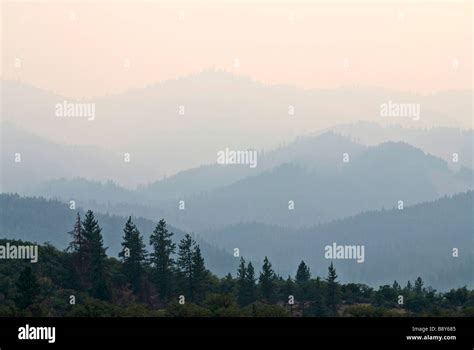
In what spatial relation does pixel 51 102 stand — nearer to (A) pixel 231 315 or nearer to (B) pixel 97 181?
(B) pixel 97 181

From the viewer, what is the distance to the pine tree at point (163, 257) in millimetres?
46500

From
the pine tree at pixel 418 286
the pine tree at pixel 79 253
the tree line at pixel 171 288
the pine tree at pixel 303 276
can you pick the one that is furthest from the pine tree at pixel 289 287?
the pine tree at pixel 79 253

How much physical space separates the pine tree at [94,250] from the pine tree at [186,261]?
144 inches

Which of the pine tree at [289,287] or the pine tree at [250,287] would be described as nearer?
the pine tree at [289,287]

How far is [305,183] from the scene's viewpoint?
48781 millimetres

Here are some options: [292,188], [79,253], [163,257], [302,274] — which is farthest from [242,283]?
[79,253]

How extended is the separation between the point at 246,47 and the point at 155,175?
7722mm

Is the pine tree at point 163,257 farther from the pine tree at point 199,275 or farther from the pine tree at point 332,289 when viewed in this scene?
the pine tree at point 332,289

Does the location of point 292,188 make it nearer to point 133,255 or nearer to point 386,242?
point 386,242

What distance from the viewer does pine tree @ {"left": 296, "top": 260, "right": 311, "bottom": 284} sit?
46312 mm

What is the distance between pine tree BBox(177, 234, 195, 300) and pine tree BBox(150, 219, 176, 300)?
38 cm

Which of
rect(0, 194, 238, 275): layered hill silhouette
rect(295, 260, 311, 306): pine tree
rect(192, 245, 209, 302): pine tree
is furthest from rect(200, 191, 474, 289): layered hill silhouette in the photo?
rect(192, 245, 209, 302): pine tree

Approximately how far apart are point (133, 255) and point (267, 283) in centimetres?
662

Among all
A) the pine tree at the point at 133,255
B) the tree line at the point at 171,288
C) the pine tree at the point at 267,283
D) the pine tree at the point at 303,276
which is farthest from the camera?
the pine tree at the point at 133,255
